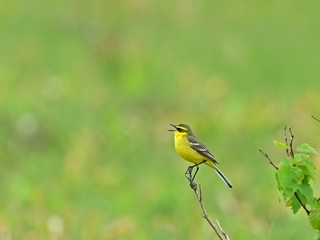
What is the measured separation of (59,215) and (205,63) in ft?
20.4

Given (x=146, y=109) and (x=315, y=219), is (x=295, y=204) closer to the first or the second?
(x=315, y=219)

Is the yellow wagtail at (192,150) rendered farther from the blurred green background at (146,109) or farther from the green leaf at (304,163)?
the green leaf at (304,163)

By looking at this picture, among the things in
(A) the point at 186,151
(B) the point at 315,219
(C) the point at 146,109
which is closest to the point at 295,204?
(B) the point at 315,219

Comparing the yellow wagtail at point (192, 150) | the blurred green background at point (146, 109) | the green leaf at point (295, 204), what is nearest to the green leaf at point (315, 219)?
the green leaf at point (295, 204)

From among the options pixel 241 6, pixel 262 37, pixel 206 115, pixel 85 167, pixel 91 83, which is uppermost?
pixel 241 6

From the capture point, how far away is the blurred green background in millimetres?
8750

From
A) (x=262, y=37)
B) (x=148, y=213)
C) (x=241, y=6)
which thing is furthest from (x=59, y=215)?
(x=241, y=6)

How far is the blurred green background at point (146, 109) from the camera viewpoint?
875 centimetres

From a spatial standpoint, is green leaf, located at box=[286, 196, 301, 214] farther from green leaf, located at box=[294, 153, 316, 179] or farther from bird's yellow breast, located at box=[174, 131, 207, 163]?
bird's yellow breast, located at box=[174, 131, 207, 163]

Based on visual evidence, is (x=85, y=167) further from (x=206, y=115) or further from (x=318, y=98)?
(x=318, y=98)

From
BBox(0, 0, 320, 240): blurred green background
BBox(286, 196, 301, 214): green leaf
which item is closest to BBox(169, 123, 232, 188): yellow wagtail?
BBox(0, 0, 320, 240): blurred green background

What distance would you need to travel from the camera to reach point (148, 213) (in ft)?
29.8

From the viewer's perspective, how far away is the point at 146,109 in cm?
1231

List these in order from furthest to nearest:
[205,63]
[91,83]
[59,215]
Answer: [205,63] → [91,83] → [59,215]
